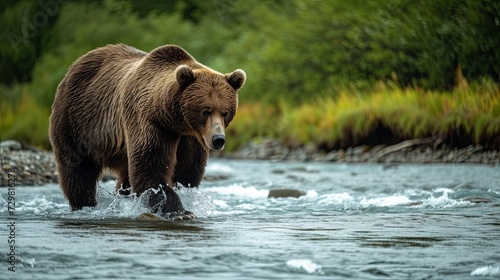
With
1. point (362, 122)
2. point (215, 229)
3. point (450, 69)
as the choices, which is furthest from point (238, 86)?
point (450, 69)

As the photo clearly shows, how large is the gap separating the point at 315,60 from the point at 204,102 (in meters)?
14.6

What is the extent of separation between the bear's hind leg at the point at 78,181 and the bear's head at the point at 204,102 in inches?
55.9

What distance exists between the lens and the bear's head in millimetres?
7285

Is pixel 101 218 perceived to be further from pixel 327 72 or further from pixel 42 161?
pixel 327 72

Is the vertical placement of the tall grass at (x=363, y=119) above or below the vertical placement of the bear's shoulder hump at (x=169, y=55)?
below

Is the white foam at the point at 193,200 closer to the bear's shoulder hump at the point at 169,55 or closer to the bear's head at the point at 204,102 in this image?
the bear's head at the point at 204,102

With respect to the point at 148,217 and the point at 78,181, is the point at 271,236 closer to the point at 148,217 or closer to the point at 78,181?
the point at 148,217

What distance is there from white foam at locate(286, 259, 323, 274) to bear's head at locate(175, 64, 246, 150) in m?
1.96

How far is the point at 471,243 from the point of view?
6.26m

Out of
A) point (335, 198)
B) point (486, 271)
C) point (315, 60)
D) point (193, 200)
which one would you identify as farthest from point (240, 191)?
point (315, 60)

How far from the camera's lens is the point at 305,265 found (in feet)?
17.4

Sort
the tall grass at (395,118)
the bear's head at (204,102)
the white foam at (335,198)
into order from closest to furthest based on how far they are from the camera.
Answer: the bear's head at (204,102) < the white foam at (335,198) < the tall grass at (395,118)

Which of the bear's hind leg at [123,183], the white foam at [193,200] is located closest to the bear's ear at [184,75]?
the white foam at [193,200]

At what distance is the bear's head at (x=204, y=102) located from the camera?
7.29 meters
